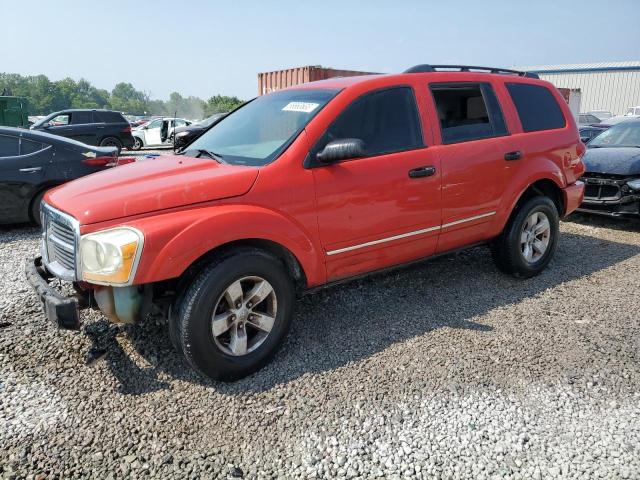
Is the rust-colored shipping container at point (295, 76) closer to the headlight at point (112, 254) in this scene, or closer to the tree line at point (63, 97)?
the headlight at point (112, 254)

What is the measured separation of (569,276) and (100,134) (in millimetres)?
16041

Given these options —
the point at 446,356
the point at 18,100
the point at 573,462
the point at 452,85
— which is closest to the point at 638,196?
the point at 452,85

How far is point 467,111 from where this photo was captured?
14.4 ft

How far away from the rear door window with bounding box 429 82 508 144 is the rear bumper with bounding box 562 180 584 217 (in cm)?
112

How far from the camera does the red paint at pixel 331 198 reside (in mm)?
2920

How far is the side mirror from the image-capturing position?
3379mm

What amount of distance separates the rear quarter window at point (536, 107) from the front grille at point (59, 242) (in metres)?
3.92

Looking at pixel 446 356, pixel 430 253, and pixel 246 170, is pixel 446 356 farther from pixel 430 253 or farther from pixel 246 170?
pixel 246 170

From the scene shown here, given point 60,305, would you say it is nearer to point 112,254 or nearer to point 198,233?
point 112,254

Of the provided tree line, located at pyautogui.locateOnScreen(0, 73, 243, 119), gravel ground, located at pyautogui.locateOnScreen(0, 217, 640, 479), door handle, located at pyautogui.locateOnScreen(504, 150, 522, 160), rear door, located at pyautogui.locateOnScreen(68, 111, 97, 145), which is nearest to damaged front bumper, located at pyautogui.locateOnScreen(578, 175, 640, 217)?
gravel ground, located at pyautogui.locateOnScreen(0, 217, 640, 479)

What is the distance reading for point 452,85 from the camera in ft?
14.1

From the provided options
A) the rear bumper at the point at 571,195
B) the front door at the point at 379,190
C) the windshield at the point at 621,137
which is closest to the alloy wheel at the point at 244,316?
the front door at the point at 379,190

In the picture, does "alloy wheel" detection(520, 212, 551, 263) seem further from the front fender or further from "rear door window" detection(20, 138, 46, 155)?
"rear door window" detection(20, 138, 46, 155)

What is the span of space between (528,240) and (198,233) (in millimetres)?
3394
